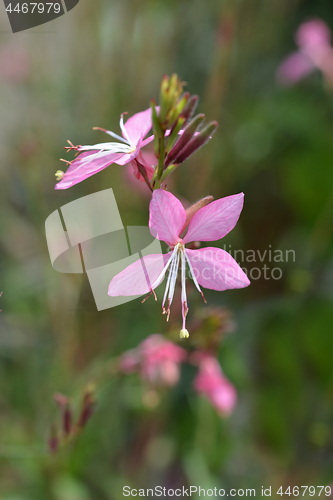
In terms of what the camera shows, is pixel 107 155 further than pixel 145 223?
No

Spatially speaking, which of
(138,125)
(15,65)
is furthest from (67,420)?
(15,65)

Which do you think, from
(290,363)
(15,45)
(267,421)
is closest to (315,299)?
(290,363)

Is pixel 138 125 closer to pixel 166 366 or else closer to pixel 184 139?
pixel 184 139

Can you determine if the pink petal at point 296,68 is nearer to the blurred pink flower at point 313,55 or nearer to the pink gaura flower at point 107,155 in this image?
the blurred pink flower at point 313,55

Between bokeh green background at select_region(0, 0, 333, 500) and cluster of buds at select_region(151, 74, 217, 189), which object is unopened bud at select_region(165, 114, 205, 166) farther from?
bokeh green background at select_region(0, 0, 333, 500)

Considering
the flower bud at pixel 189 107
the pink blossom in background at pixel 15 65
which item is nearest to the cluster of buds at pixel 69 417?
the flower bud at pixel 189 107

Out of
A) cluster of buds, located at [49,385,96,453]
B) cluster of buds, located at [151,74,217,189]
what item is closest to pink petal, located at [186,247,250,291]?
cluster of buds, located at [151,74,217,189]

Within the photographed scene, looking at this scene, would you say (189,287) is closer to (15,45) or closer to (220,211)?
(220,211)
